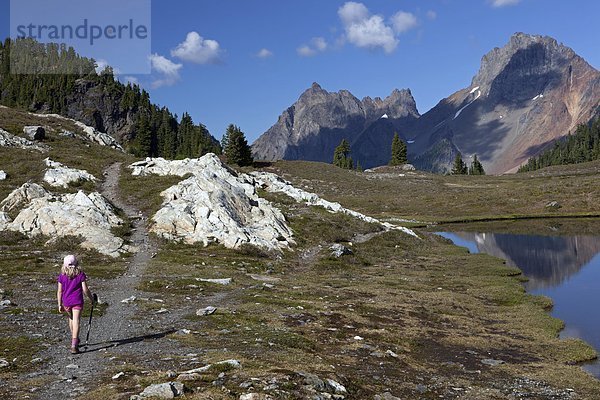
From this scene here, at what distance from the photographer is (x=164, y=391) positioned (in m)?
13.6

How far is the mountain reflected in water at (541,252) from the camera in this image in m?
54.7

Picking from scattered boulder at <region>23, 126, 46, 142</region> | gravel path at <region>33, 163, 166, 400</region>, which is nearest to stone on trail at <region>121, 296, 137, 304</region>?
gravel path at <region>33, 163, 166, 400</region>

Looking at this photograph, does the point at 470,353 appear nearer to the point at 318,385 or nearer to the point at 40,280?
the point at 318,385

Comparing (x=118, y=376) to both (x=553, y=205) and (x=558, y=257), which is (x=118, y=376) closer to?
(x=558, y=257)

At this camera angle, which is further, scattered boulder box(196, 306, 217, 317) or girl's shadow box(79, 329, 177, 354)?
scattered boulder box(196, 306, 217, 317)

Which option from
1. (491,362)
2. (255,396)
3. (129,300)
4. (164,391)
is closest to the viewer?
(164,391)

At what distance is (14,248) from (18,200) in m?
11.5

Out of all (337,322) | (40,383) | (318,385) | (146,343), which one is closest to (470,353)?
(337,322)

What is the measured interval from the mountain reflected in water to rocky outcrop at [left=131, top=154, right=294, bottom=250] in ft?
95.4

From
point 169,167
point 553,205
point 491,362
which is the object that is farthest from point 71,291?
point 553,205

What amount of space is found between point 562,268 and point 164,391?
5707cm

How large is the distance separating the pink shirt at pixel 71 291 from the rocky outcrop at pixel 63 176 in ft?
175

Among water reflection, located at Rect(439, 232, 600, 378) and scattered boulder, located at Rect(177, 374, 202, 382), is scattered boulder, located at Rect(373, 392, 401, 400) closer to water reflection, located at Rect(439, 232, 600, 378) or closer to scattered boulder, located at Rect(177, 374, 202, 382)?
scattered boulder, located at Rect(177, 374, 202, 382)

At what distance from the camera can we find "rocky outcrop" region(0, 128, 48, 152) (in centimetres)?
9212
